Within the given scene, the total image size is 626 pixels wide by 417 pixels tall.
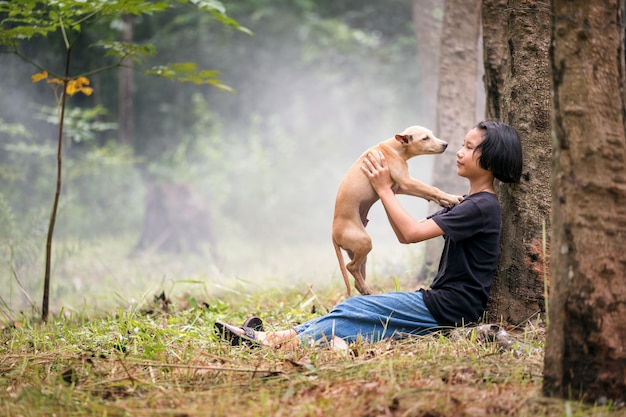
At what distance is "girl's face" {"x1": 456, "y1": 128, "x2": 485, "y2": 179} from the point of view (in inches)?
132

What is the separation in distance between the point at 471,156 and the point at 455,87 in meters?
2.98

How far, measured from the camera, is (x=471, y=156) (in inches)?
133

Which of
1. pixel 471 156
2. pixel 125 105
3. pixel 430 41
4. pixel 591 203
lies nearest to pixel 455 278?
pixel 471 156

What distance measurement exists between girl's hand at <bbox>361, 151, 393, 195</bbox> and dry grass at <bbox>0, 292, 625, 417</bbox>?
85 cm

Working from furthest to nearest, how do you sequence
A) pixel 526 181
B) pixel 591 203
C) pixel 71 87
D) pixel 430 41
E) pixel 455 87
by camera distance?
pixel 430 41
pixel 455 87
pixel 71 87
pixel 526 181
pixel 591 203

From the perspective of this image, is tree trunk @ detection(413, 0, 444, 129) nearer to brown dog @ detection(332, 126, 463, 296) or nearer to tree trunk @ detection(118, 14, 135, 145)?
brown dog @ detection(332, 126, 463, 296)

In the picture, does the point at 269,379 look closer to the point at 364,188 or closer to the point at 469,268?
the point at 469,268

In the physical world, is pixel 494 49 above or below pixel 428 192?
above

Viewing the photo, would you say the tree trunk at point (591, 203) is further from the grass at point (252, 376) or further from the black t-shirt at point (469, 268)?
the black t-shirt at point (469, 268)

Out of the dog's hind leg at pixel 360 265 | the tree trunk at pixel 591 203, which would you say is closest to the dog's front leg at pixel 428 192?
the dog's hind leg at pixel 360 265

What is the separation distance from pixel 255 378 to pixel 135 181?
13.2 meters

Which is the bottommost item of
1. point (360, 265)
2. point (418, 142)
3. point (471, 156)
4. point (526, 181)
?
point (360, 265)

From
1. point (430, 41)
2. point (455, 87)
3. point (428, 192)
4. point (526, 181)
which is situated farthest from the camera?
point (430, 41)

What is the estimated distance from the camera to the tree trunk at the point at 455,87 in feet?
20.0
